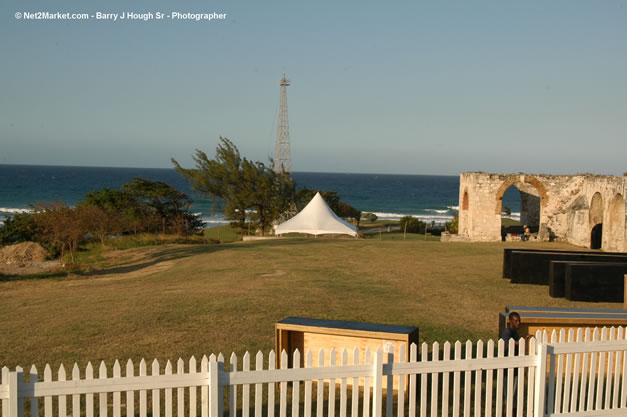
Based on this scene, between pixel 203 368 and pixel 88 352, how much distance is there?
4014 millimetres

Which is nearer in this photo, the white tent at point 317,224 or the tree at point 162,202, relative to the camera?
the white tent at point 317,224

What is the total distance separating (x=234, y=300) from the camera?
11562 millimetres

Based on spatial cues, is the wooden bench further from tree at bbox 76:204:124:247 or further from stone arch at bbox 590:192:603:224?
stone arch at bbox 590:192:603:224

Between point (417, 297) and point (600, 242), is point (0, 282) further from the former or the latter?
point (600, 242)

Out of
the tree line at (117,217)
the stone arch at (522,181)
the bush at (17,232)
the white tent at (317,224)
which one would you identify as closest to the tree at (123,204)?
the tree line at (117,217)

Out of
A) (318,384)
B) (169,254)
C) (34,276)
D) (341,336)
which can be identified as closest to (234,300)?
(341,336)

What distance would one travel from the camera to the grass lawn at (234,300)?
847 centimetres

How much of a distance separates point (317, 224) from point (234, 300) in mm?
14822

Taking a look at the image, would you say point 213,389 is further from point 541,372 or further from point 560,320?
point 560,320

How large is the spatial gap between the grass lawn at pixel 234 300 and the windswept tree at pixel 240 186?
16.0 meters

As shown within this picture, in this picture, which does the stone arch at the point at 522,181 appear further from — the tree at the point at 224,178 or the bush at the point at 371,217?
the bush at the point at 371,217

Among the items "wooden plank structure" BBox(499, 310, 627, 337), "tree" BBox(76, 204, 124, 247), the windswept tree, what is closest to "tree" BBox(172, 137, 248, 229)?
the windswept tree

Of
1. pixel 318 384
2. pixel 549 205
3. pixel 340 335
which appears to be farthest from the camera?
pixel 549 205

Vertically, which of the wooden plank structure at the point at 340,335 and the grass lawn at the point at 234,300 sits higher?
the wooden plank structure at the point at 340,335
